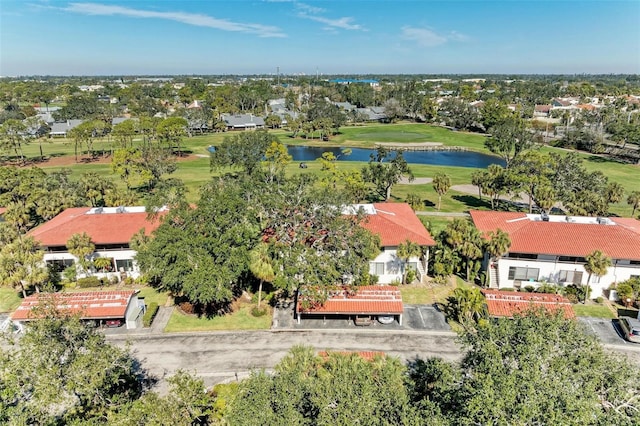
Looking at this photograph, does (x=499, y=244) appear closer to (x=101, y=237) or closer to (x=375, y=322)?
(x=375, y=322)

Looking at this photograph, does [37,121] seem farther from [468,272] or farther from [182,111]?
[468,272]

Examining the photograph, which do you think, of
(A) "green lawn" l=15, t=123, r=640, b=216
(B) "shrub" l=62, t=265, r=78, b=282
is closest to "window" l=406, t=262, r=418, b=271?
(A) "green lawn" l=15, t=123, r=640, b=216

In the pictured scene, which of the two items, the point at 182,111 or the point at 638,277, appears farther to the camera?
the point at 182,111

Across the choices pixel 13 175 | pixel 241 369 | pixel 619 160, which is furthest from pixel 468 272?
pixel 619 160

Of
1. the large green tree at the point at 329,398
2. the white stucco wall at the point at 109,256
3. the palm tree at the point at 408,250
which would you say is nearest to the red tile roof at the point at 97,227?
the white stucco wall at the point at 109,256

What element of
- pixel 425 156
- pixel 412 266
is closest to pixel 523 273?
pixel 412 266
